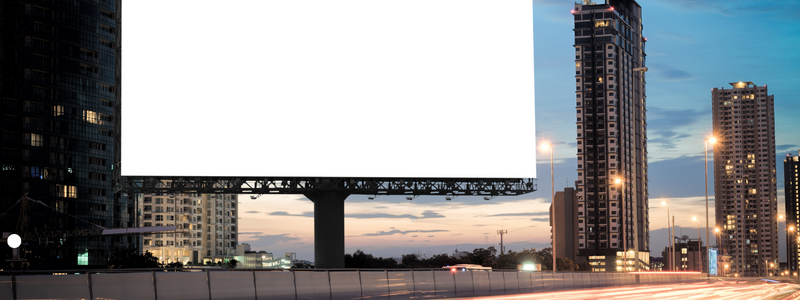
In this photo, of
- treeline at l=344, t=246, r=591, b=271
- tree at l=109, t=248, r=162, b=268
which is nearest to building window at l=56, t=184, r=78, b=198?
tree at l=109, t=248, r=162, b=268

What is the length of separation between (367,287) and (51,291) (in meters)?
12.4

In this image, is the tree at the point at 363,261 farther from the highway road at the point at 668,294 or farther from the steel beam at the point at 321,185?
the highway road at the point at 668,294

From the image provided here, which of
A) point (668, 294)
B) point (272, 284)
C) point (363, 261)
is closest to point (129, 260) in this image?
point (363, 261)

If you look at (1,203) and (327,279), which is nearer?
(327,279)

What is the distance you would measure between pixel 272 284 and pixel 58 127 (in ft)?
469

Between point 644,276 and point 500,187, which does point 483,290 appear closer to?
point 644,276

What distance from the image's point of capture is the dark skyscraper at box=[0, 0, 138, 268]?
145875 mm

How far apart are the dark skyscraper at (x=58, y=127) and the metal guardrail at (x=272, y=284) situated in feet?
423

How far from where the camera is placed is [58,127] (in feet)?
495

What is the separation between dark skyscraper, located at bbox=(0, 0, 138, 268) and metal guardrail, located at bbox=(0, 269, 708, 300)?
5078 inches

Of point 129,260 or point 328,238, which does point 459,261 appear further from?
point 129,260

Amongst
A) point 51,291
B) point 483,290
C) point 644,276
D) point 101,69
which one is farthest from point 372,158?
point 101,69

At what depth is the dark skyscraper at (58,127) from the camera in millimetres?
145875

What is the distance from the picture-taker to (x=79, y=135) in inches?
6068
